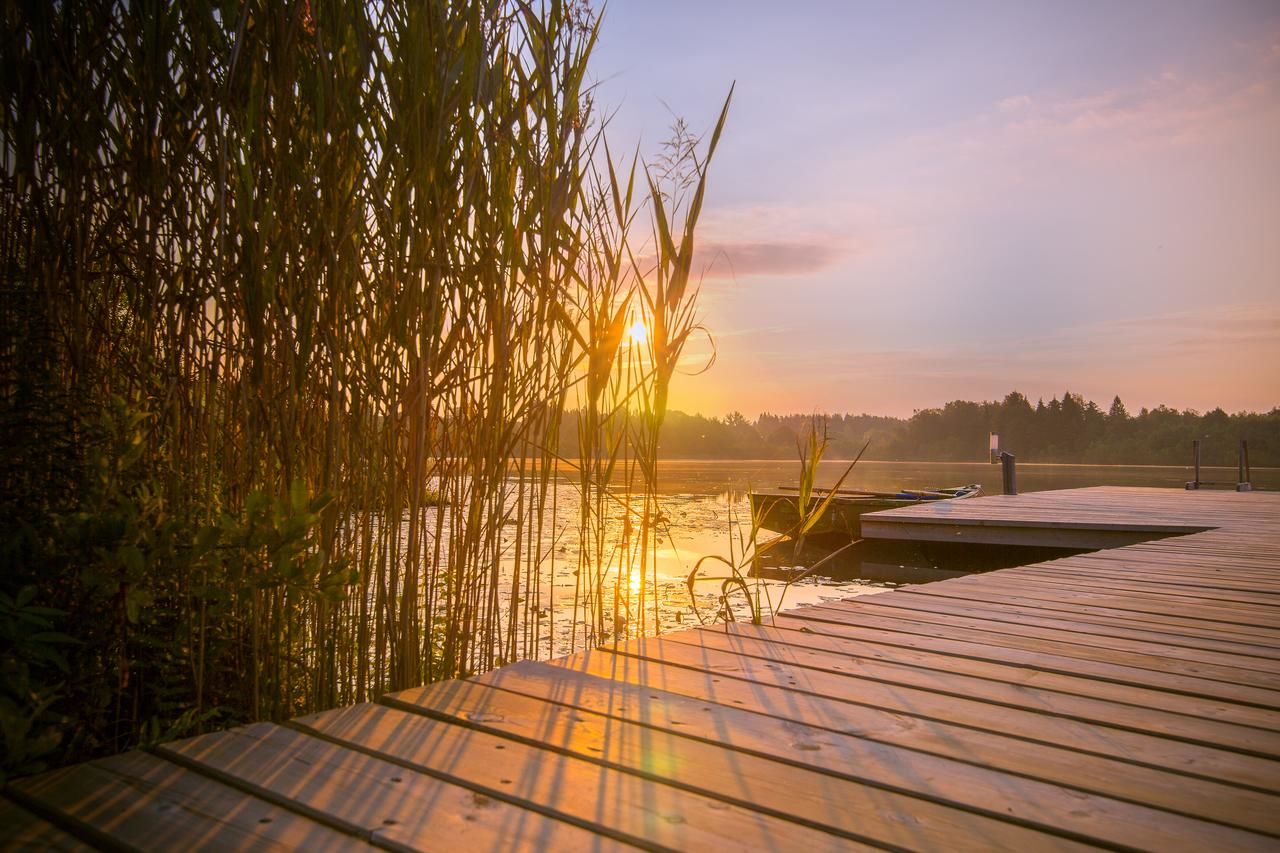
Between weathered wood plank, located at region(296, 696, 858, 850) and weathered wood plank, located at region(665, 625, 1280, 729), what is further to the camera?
weathered wood plank, located at region(665, 625, 1280, 729)

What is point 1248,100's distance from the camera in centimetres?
Result: 712

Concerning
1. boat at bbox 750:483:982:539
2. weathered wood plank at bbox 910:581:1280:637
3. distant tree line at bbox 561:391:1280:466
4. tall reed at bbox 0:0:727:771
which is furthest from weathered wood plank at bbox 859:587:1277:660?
distant tree line at bbox 561:391:1280:466

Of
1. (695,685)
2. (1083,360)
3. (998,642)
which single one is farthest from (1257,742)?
(1083,360)

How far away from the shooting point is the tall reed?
1.22 meters

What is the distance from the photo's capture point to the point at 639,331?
1.76m

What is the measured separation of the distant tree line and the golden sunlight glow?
2154 cm

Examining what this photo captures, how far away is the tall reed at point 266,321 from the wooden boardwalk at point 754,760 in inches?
10.5

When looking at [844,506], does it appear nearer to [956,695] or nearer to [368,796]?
[956,695]

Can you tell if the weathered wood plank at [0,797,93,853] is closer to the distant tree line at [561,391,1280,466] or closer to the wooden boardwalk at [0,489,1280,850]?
the wooden boardwalk at [0,489,1280,850]

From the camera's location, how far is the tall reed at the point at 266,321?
4.01ft

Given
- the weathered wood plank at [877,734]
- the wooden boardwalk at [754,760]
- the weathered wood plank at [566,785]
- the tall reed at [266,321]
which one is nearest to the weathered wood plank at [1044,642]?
the wooden boardwalk at [754,760]

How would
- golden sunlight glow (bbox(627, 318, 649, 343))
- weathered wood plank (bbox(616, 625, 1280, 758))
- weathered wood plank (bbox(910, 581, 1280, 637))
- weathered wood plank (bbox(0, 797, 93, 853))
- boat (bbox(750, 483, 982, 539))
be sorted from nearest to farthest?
weathered wood plank (bbox(0, 797, 93, 853)) < weathered wood plank (bbox(616, 625, 1280, 758)) < golden sunlight glow (bbox(627, 318, 649, 343)) < weathered wood plank (bbox(910, 581, 1280, 637)) < boat (bbox(750, 483, 982, 539))

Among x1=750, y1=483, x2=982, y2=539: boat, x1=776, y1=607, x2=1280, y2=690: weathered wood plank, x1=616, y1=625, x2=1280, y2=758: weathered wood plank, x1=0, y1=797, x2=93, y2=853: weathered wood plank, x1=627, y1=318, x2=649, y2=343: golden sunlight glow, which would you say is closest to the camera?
x1=0, y1=797, x2=93, y2=853: weathered wood plank

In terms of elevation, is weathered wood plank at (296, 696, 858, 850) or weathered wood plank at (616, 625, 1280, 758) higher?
weathered wood plank at (296, 696, 858, 850)
